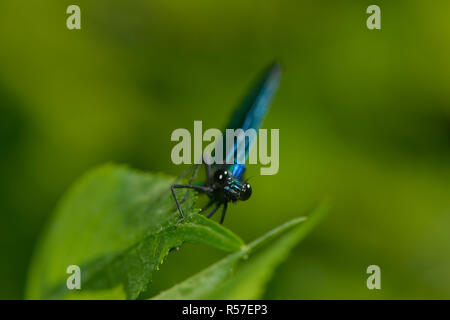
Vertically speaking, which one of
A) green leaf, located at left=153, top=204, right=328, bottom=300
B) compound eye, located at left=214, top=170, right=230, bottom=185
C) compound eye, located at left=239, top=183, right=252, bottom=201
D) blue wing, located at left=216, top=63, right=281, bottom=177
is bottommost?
green leaf, located at left=153, top=204, right=328, bottom=300

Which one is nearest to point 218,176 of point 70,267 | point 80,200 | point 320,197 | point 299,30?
point 80,200

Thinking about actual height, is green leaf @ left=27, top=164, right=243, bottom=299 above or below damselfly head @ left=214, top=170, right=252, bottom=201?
below

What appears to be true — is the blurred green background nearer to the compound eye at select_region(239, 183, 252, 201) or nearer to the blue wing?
the blue wing

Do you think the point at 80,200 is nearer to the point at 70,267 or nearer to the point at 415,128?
the point at 70,267

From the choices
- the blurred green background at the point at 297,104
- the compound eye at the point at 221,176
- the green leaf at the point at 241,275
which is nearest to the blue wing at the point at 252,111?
the compound eye at the point at 221,176

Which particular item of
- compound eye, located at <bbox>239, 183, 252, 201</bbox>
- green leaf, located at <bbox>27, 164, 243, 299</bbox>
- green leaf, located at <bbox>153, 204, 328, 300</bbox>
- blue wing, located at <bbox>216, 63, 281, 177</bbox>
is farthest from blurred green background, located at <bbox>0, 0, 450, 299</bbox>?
green leaf, located at <bbox>153, 204, 328, 300</bbox>

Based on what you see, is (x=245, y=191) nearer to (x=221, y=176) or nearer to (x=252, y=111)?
(x=221, y=176)
